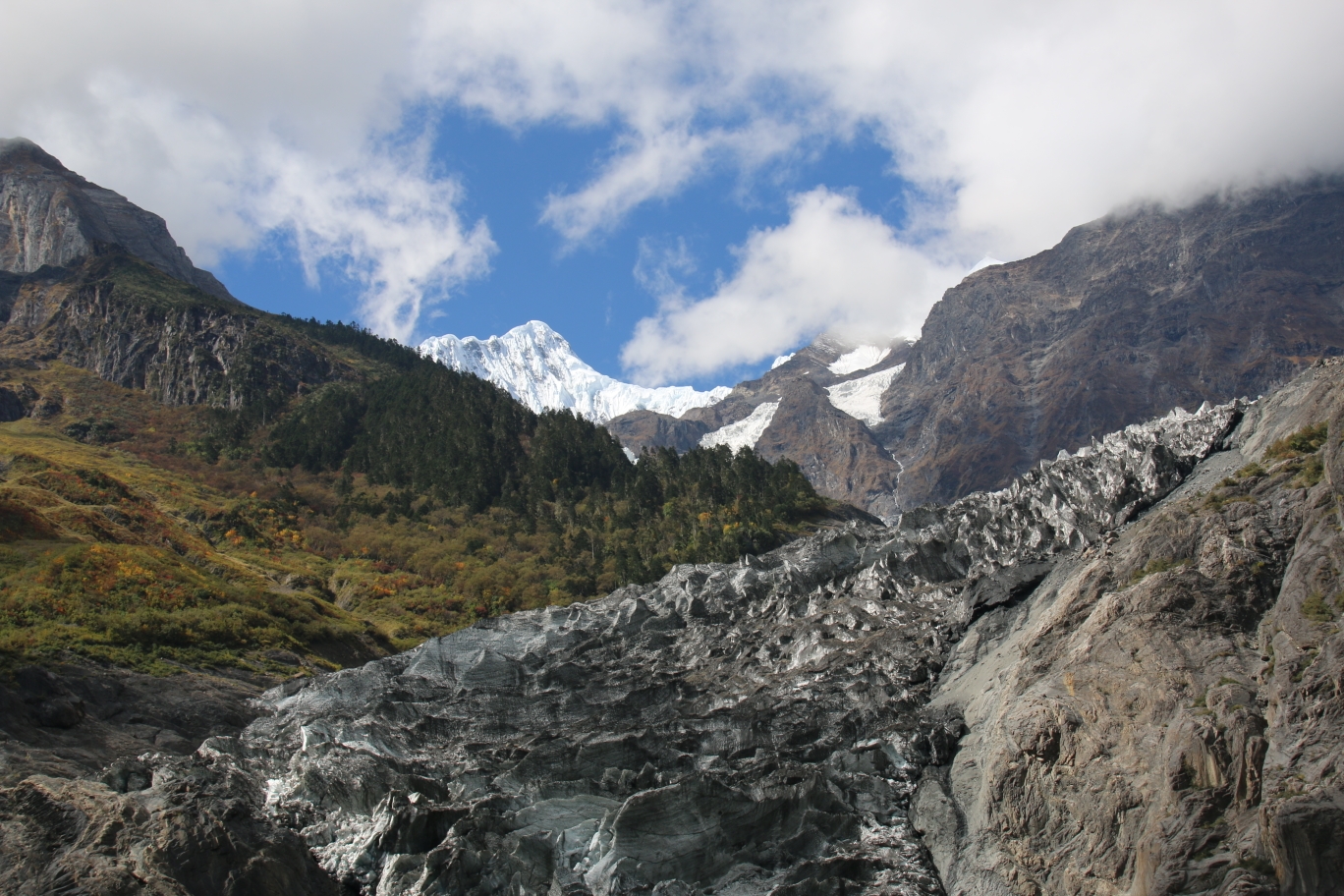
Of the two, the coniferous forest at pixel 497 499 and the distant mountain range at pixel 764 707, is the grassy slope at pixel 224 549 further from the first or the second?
the distant mountain range at pixel 764 707

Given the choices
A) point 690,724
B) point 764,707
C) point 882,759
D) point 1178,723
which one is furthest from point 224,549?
point 1178,723

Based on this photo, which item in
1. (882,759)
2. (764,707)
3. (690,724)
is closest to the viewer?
(882,759)

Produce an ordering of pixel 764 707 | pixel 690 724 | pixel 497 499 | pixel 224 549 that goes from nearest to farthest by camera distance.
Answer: pixel 690 724
pixel 764 707
pixel 224 549
pixel 497 499

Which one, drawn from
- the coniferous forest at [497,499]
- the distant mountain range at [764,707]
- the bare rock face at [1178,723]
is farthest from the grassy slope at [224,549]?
the bare rock face at [1178,723]

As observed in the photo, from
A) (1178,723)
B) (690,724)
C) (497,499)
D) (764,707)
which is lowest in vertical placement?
(1178,723)

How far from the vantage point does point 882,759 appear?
Answer: 141ft

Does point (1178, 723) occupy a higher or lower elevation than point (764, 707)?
lower

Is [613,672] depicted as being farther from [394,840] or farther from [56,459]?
[56,459]

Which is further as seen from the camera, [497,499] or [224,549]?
[497,499]

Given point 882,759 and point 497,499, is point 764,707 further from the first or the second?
point 497,499

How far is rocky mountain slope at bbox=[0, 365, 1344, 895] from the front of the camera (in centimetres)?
2733

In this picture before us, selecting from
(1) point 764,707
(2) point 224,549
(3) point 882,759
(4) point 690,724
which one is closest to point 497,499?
(2) point 224,549

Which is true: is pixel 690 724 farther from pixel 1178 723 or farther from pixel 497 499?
pixel 497 499

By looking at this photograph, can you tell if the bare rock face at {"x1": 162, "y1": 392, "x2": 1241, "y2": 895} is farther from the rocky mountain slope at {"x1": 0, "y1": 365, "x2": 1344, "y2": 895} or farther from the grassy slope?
the grassy slope
